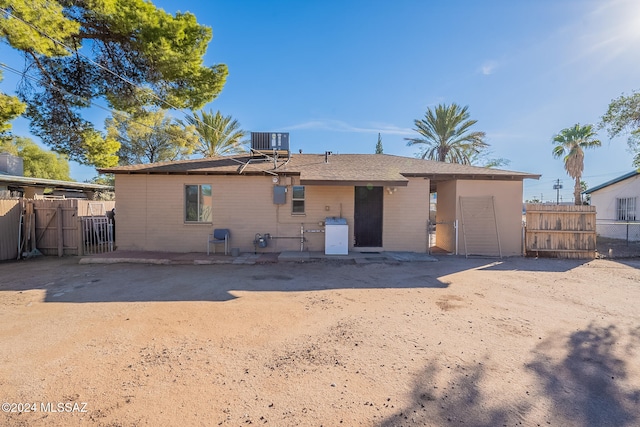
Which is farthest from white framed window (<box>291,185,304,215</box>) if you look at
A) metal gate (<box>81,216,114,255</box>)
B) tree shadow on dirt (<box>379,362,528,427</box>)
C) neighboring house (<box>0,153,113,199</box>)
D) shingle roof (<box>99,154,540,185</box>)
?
neighboring house (<box>0,153,113,199</box>)

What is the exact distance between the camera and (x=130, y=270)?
23.3 feet

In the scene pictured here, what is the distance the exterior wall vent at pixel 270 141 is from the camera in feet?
33.5

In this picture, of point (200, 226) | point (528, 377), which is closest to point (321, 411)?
point (528, 377)

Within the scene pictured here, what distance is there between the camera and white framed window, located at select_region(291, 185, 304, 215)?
9503 millimetres

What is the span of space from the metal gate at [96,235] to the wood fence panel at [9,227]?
1.75 metres

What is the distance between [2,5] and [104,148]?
5237 mm

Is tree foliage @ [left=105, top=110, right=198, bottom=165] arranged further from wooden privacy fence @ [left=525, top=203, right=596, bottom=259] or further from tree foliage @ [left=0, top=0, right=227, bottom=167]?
wooden privacy fence @ [left=525, top=203, right=596, bottom=259]

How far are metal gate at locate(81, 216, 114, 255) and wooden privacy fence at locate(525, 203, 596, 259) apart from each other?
14803 millimetres

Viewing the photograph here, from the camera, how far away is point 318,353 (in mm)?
3137

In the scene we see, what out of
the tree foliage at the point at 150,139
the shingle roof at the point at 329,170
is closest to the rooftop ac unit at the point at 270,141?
the shingle roof at the point at 329,170

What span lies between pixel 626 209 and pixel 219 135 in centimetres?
2570

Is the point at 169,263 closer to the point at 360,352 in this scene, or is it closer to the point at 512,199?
the point at 360,352

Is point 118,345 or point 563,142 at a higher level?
point 563,142

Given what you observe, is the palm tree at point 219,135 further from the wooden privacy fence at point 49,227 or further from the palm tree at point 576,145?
the palm tree at point 576,145
